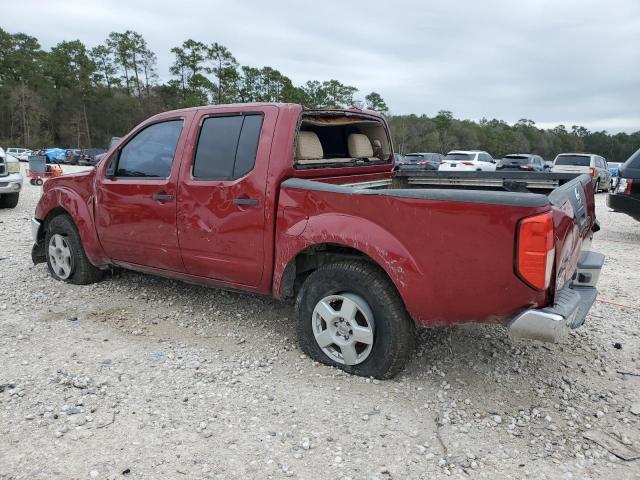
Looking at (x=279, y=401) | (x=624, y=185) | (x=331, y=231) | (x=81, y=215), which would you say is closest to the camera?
(x=279, y=401)

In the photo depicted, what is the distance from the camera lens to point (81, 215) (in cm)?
495

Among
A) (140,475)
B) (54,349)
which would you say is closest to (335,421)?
(140,475)

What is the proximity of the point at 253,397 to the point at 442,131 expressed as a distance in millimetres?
82411

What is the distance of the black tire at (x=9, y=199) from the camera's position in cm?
1104

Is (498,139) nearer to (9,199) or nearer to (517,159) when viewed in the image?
(517,159)

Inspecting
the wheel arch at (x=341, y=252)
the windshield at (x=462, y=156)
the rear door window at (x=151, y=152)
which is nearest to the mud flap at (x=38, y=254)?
the rear door window at (x=151, y=152)

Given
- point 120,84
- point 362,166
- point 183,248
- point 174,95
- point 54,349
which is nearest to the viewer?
point 54,349

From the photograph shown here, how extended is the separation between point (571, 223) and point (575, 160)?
58.6 ft

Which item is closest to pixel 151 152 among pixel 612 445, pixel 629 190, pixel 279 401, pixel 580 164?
pixel 279 401

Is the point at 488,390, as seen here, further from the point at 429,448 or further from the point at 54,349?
the point at 54,349

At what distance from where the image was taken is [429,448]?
2625 mm

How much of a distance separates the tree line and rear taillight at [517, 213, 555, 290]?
56.4 metres

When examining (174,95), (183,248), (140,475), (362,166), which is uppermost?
(174,95)

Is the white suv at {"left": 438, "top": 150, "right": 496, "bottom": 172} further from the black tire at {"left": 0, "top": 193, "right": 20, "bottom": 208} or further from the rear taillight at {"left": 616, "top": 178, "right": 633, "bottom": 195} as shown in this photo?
the black tire at {"left": 0, "top": 193, "right": 20, "bottom": 208}
